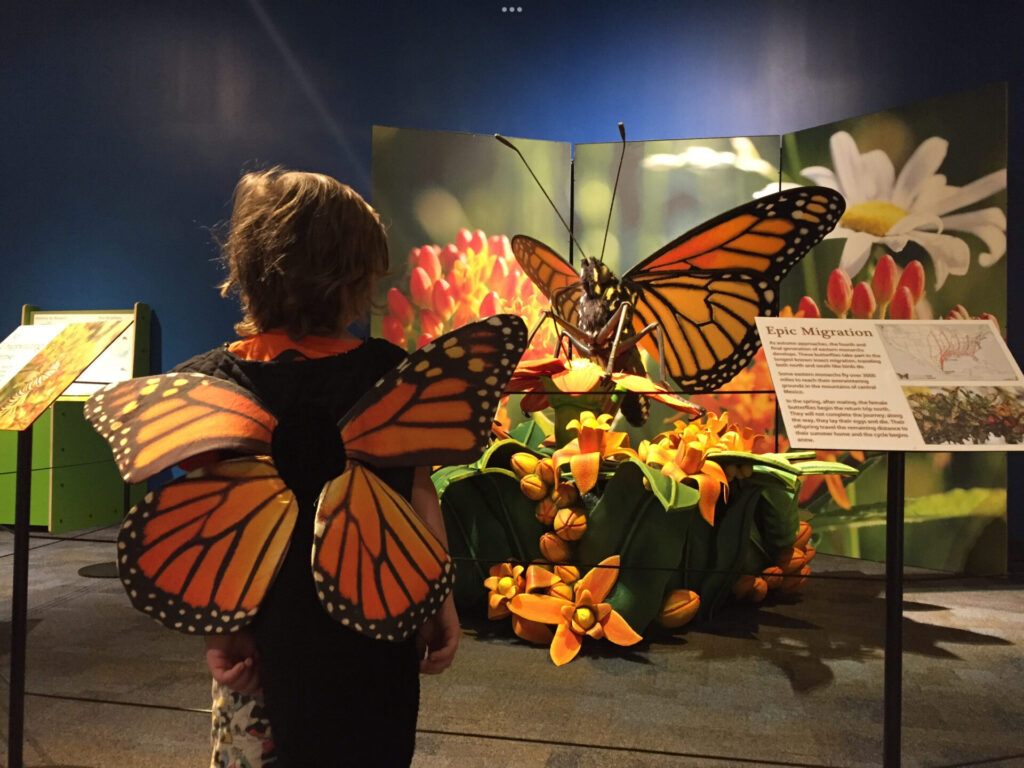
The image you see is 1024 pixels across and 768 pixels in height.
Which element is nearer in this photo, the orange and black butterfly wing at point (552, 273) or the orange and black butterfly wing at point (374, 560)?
the orange and black butterfly wing at point (374, 560)

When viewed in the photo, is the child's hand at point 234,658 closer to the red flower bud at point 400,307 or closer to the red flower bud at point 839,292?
the red flower bud at point 400,307

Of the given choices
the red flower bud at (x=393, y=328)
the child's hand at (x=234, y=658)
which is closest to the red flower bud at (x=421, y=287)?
the red flower bud at (x=393, y=328)

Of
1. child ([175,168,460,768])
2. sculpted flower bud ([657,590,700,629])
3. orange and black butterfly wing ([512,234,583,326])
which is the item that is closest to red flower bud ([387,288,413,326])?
orange and black butterfly wing ([512,234,583,326])

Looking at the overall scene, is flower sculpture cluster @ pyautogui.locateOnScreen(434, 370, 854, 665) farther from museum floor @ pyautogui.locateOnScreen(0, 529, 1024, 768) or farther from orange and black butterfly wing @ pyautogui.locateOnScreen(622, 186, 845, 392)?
orange and black butterfly wing @ pyautogui.locateOnScreen(622, 186, 845, 392)

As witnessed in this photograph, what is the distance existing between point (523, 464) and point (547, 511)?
0.49ft

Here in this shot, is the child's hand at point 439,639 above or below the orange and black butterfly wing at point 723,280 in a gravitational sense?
below

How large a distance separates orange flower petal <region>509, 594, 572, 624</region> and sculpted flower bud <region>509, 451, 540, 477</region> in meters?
0.35

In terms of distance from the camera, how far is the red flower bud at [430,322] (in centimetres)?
389

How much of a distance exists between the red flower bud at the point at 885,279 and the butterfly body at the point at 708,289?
1.65 metres

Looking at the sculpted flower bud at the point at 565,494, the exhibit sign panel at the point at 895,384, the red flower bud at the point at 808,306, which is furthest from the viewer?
the red flower bud at the point at 808,306

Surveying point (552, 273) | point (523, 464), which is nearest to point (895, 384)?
point (523, 464)

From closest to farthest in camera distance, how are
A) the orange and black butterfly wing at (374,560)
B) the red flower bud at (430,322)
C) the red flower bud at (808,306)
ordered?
the orange and black butterfly wing at (374,560), the red flower bud at (808,306), the red flower bud at (430,322)

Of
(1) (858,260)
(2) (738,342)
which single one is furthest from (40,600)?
(1) (858,260)

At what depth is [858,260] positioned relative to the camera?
362cm
